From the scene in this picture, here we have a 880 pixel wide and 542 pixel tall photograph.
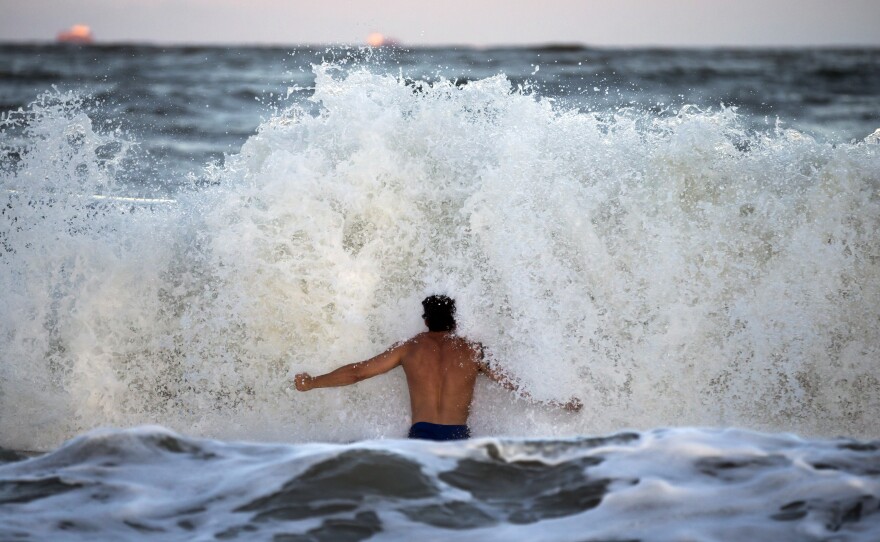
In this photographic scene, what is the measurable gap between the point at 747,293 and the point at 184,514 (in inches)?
159

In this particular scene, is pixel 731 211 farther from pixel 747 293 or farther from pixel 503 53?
pixel 503 53

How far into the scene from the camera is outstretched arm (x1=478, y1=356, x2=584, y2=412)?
5117 mm

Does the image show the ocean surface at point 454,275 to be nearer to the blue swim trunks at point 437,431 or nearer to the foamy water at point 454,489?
the blue swim trunks at point 437,431

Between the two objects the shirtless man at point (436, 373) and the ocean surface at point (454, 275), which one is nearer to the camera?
the shirtless man at point (436, 373)

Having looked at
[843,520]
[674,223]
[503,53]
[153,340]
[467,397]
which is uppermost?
[503,53]

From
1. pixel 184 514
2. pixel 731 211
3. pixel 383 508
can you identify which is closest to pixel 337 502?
pixel 383 508

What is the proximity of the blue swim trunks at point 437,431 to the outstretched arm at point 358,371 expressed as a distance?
0.38m

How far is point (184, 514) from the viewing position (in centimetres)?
323

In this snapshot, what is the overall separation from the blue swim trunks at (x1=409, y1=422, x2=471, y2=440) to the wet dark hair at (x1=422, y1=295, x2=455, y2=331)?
51 cm

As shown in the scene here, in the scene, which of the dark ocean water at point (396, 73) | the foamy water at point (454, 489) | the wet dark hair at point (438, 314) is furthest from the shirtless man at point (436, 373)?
the dark ocean water at point (396, 73)

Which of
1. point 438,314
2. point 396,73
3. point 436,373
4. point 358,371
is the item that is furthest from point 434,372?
point 396,73

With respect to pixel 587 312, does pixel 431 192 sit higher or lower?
higher

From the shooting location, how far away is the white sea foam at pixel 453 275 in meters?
5.80

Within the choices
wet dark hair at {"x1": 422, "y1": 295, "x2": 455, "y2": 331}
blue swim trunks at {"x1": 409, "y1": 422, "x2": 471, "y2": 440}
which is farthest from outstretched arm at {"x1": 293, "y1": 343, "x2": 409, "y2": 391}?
blue swim trunks at {"x1": 409, "y1": 422, "x2": 471, "y2": 440}
